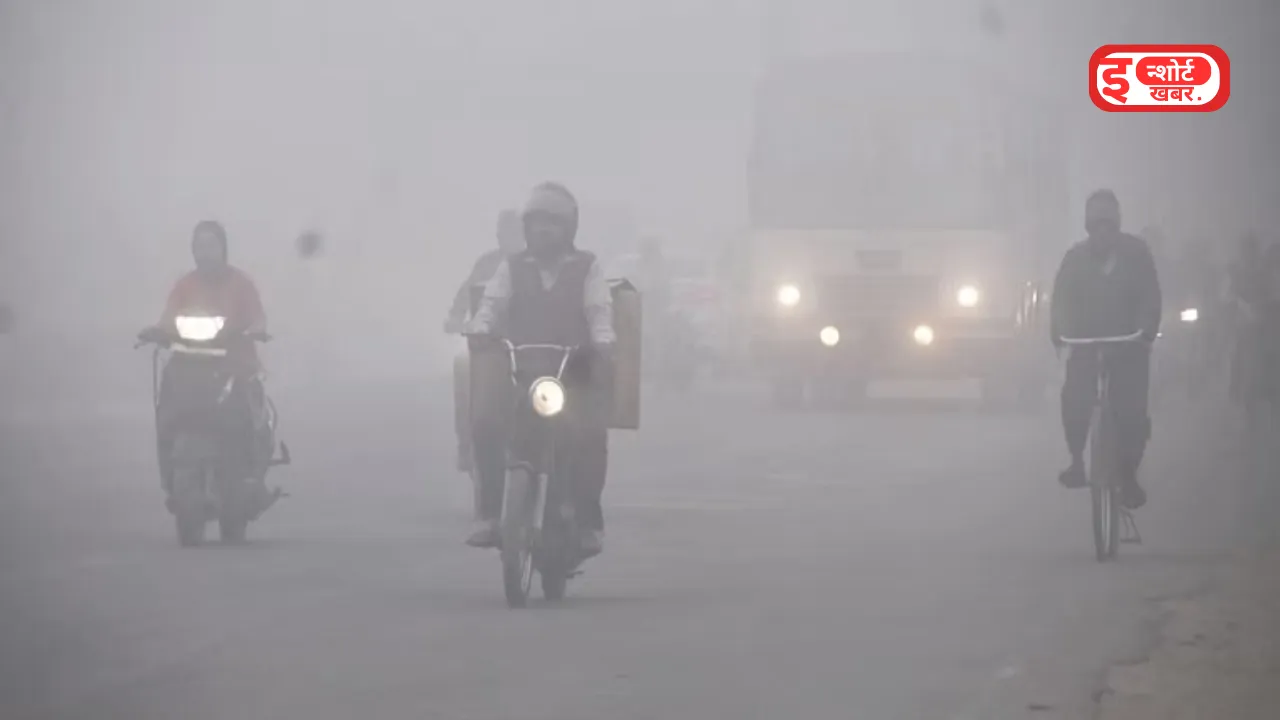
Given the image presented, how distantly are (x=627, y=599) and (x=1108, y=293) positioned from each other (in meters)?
3.57

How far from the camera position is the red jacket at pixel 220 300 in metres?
15.7

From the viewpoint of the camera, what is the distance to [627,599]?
12.7m

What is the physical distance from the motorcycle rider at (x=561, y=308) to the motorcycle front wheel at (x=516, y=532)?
23cm

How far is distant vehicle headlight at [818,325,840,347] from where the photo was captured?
3186 cm

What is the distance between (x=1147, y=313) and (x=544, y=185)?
369 centimetres

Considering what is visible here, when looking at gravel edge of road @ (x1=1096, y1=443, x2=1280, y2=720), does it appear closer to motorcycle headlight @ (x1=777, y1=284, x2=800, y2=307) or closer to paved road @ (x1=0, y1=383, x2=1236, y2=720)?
paved road @ (x1=0, y1=383, x2=1236, y2=720)

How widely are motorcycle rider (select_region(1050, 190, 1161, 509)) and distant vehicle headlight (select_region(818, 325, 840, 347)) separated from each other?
16859 millimetres

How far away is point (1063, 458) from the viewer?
2311 cm

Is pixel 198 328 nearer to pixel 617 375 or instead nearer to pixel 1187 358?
pixel 617 375

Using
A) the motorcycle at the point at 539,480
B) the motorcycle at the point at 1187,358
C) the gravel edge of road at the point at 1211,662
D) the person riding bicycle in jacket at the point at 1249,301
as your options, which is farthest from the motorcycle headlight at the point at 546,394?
the motorcycle at the point at 1187,358

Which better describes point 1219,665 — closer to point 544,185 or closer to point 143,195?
point 544,185

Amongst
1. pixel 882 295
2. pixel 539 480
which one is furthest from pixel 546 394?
pixel 882 295

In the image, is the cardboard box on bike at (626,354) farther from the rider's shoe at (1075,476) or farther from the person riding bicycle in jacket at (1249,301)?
the person riding bicycle in jacket at (1249,301)

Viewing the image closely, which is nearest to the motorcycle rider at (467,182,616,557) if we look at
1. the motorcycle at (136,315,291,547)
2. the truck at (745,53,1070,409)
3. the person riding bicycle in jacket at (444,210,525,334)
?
the motorcycle at (136,315,291,547)
